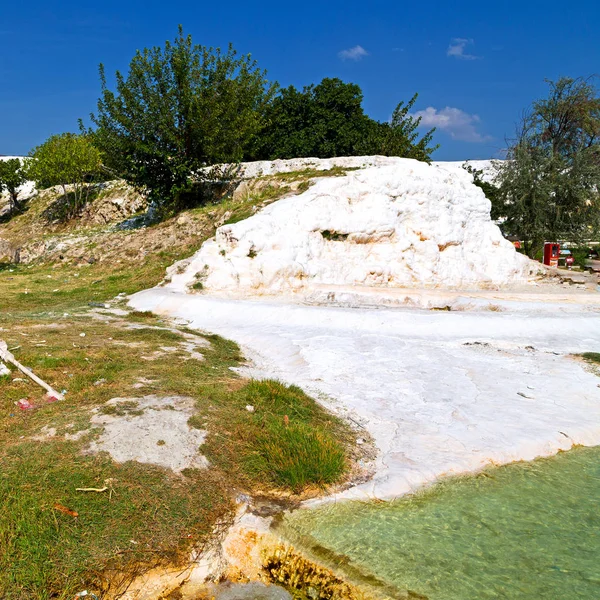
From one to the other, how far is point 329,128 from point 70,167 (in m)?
14.0

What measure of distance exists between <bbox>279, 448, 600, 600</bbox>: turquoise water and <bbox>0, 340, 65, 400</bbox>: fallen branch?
3.59 m

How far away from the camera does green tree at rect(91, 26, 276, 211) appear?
18906 mm

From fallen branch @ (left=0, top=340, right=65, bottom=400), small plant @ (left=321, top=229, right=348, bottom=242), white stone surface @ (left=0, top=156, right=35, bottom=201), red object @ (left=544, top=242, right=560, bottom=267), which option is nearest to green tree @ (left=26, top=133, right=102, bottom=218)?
white stone surface @ (left=0, top=156, right=35, bottom=201)

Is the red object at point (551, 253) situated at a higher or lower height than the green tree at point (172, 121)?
lower

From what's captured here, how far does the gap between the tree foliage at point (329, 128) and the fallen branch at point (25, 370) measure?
2069cm

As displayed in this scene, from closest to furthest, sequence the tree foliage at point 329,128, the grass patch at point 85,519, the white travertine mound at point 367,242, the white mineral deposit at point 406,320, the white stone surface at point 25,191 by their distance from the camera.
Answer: the grass patch at point 85,519
the white mineral deposit at point 406,320
the white travertine mound at point 367,242
the tree foliage at point 329,128
the white stone surface at point 25,191

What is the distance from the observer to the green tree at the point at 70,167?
88.4ft

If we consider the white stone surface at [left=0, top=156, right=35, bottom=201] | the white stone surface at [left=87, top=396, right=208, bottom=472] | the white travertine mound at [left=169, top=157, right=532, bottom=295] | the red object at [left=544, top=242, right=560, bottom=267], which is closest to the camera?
the white stone surface at [left=87, top=396, right=208, bottom=472]

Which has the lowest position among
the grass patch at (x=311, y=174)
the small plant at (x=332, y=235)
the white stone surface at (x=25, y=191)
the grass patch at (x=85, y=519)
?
the grass patch at (x=85, y=519)

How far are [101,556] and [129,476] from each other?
0.89 meters

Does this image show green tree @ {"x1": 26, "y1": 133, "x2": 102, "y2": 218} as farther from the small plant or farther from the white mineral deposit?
the small plant

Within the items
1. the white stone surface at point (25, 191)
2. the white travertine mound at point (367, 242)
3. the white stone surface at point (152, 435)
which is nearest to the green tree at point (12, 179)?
the white stone surface at point (25, 191)

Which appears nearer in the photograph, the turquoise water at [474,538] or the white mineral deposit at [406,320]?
the turquoise water at [474,538]

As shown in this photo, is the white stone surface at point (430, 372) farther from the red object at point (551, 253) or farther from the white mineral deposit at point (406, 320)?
the red object at point (551, 253)
